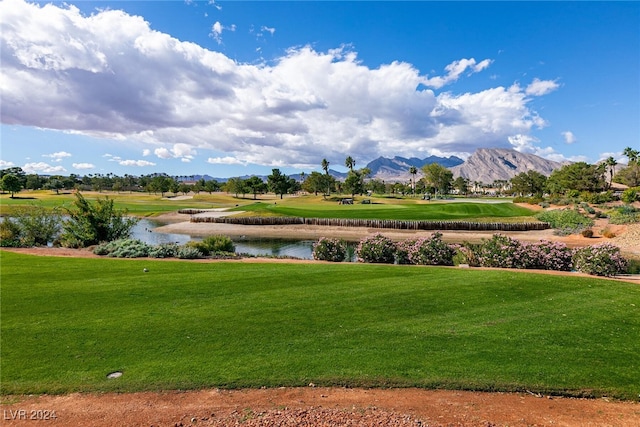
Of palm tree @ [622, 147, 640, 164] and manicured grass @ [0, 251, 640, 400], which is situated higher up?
palm tree @ [622, 147, 640, 164]

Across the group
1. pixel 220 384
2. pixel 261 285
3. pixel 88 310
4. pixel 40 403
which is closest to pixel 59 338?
pixel 88 310

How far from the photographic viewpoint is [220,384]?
6.55 meters

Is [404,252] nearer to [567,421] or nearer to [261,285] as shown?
[261,285]

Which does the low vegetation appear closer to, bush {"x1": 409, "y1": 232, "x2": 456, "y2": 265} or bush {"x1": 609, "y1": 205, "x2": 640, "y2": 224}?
bush {"x1": 409, "y1": 232, "x2": 456, "y2": 265}

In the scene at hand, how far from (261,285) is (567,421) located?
29.3ft

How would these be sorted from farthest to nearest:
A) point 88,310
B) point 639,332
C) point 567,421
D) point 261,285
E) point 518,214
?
point 518,214 → point 261,285 → point 88,310 → point 639,332 → point 567,421

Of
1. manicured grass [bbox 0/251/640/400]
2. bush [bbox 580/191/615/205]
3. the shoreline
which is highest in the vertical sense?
bush [bbox 580/191/615/205]

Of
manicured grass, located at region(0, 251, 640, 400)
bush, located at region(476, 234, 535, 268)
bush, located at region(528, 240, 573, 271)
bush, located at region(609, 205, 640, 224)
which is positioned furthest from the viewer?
bush, located at region(609, 205, 640, 224)

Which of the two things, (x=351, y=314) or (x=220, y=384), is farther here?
(x=351, y=314)

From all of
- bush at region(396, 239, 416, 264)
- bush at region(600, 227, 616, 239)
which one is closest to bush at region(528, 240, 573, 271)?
bush at region(396, 239, 416, 264)

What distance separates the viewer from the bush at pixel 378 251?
64.1ft

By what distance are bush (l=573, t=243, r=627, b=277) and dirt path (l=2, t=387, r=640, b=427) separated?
37.3 feet

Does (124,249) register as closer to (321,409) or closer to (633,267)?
(321,409)

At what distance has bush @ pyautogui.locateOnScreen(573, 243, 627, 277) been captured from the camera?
1541cm
